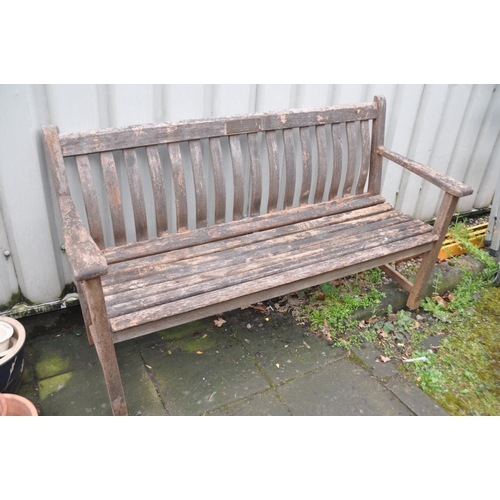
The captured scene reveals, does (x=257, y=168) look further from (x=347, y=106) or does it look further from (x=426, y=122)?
(x=426, y=122)

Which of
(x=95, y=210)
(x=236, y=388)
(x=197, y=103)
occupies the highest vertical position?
(x=197, y=103)

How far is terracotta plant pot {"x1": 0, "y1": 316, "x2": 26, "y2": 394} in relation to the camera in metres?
2.38

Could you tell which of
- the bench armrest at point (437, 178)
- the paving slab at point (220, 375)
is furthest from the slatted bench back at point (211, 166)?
the paving slab at point (220, 375)

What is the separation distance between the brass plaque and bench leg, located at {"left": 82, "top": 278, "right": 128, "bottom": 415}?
1.30 m

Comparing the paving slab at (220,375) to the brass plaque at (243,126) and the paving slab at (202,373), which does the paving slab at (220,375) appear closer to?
the paving slab at (202,373)

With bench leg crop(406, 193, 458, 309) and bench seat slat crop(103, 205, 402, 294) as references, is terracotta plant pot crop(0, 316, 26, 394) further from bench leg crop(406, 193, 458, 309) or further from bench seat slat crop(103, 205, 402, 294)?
bench leg crop(406, 193, 458, 309)

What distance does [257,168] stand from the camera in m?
3.00

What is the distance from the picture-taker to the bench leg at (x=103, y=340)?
1.98 metres

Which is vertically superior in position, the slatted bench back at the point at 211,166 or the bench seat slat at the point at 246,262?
the slatted bench back at the point at 211,166

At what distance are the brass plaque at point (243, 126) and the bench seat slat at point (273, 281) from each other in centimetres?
90

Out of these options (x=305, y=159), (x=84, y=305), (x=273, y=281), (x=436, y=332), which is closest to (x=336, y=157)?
(x=305, y=159)

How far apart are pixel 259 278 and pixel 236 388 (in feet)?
2.25

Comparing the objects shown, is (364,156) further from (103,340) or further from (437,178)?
(103,340)

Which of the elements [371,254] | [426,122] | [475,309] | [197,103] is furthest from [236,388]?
[426,122]
